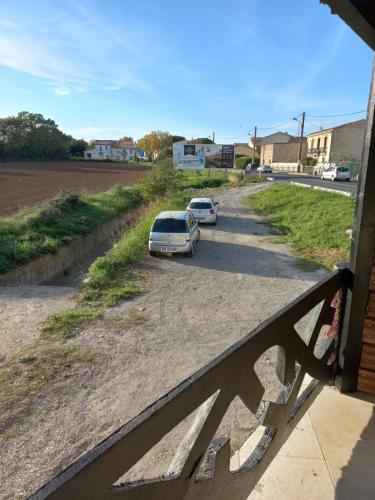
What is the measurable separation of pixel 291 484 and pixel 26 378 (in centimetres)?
409

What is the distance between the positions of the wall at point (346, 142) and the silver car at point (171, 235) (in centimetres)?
5137

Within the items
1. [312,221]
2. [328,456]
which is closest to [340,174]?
[312,221]

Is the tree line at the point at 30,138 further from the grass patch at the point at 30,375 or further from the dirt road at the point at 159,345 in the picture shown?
the grass patch at the point at 30,375

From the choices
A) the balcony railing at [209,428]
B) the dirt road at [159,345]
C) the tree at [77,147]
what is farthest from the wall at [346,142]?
the tree at [77,147]

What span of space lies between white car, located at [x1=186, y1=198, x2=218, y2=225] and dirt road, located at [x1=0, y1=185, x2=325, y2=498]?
5271 millimetres

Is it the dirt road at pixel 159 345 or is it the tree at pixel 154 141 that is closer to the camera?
the dirt road at pixel 159 345

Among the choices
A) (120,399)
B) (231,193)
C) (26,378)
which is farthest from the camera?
(231,193)

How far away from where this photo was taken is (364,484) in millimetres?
2389

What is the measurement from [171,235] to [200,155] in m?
29.5

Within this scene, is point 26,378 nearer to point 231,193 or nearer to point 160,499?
point 160,499

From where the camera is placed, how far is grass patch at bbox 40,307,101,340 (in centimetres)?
648

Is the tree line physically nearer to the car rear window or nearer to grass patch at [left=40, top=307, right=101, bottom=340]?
the car rear window

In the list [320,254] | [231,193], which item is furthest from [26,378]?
[231,193]

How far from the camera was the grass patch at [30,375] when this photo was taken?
4344 mm
